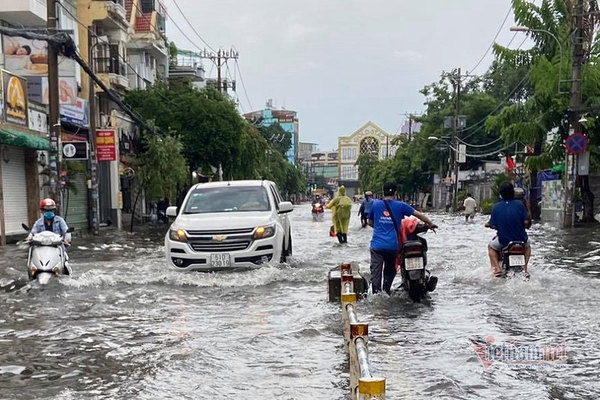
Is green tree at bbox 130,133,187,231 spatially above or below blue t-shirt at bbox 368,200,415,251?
above

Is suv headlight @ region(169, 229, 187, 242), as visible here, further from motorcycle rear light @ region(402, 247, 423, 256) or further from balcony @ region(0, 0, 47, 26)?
balcony @ region(0, 0, 47, 26)

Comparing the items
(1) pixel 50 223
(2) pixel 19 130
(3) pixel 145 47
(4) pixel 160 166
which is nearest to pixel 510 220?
(1) pixel 50 223

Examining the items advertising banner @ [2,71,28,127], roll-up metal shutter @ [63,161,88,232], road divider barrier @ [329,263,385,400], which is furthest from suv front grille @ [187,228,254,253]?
roll-up metal shutter @ [63,161,88,232]

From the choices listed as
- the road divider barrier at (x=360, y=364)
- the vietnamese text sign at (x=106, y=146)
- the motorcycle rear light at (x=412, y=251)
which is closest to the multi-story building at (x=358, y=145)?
the vietnamese text sign at (x=106, y=146)

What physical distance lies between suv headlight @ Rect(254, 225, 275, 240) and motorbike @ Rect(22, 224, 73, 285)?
123 inches

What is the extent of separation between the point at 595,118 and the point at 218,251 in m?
18.2

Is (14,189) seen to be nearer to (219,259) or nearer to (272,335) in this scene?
(219,259)

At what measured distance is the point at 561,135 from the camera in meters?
25.9

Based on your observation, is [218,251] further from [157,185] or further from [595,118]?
[157,185]

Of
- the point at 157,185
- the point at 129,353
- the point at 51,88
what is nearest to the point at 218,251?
the point at 129,353

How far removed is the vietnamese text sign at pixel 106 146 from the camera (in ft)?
83.0

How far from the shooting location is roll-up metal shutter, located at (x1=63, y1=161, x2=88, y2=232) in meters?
26.0

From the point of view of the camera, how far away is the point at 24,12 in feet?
77.8

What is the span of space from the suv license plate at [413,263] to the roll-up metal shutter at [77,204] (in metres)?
19.4
